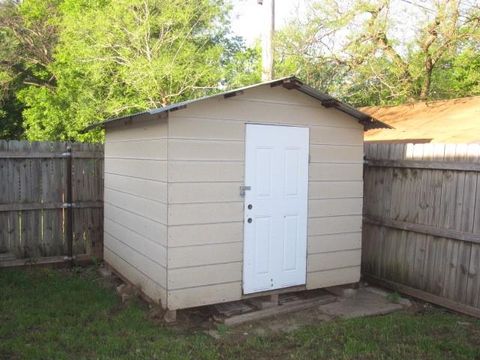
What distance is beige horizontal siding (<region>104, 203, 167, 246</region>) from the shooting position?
16.9ft

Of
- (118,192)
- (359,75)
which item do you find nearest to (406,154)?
(118,192)

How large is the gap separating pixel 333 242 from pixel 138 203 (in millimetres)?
2605

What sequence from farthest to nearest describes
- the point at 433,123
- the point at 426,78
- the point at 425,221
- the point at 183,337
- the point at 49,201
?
the point at 426,78
the point at 433,123
the point at 49,201
the point at 425,221
the point at 183,337

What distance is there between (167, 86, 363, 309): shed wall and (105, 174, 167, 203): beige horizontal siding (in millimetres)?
246

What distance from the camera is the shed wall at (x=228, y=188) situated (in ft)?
16.4

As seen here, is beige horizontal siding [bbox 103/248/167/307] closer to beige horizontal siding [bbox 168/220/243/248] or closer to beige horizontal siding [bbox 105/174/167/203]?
beige horizontal siding [bbox 168/220/243/248]

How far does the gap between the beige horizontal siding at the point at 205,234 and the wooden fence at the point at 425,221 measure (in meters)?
2.38

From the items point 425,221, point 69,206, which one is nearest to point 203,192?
point 425,221

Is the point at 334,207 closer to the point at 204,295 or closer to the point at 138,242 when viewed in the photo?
the point at 204,295

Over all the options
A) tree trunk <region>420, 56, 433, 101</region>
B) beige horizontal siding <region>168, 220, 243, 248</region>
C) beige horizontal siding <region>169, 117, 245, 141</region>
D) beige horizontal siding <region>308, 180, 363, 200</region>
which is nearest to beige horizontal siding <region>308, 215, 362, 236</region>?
beige horizontal siding <region>308, 180, 363, 200</region>

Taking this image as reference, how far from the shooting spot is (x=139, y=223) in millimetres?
5812

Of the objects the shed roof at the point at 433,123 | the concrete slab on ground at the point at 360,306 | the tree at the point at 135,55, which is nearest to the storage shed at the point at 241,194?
the concrete slab on ground at the point at 360,306

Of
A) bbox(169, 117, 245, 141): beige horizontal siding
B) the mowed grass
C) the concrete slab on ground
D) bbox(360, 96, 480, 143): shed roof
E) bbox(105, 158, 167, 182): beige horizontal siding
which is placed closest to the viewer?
the mowed grass

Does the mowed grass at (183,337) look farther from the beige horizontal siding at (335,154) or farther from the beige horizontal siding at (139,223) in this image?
the beige horizontal siding at (335,154)
